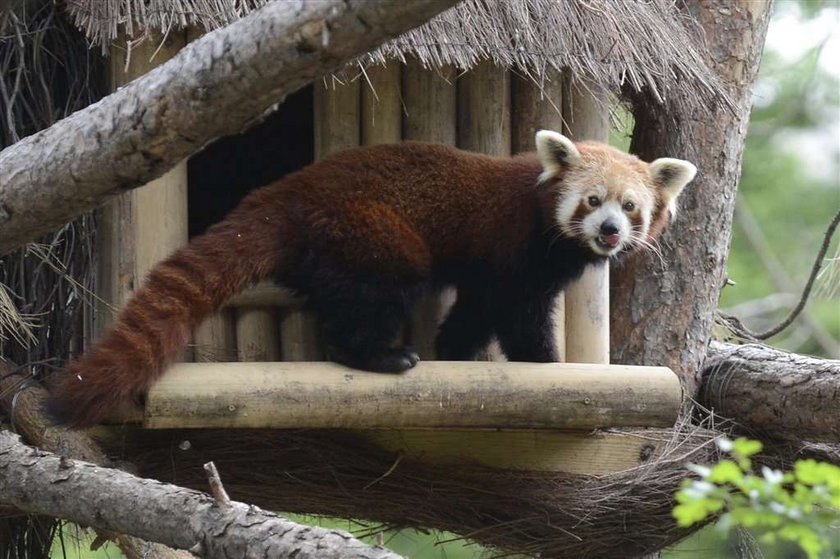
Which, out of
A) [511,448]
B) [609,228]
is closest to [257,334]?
[511,448]

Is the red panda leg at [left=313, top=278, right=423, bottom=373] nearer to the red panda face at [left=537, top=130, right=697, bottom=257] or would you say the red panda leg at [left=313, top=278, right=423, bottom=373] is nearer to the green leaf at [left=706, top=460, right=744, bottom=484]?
the red panda face at [left=537, top=130, right=697, bottom=257]

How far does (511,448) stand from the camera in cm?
565

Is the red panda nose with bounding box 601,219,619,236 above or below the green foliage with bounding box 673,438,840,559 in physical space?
above

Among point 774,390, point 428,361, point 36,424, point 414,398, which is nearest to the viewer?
point 414,398

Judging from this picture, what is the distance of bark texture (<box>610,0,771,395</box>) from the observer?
6559 millimetres

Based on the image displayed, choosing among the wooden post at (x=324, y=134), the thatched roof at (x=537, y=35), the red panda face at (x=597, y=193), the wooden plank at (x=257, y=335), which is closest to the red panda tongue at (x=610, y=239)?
the red panda face at (x=597, y=193)

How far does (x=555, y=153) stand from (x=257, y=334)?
1.53 m

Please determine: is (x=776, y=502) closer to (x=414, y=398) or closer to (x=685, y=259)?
(x=414, y=398)

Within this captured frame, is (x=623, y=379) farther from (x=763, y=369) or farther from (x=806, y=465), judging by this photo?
(x=806, y=465)

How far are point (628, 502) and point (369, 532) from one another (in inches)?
52.2

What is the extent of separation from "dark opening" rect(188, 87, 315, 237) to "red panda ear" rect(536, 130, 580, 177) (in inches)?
86.5

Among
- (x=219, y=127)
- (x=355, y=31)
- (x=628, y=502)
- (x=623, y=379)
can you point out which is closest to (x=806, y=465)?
(x=355, y=31)

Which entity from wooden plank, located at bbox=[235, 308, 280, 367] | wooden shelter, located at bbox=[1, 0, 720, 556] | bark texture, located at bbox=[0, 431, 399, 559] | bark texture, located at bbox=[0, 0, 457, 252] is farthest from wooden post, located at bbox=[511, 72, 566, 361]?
bark texture, located at bbox=[0, 0, 457, 252]

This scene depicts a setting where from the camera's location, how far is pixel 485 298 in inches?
216
